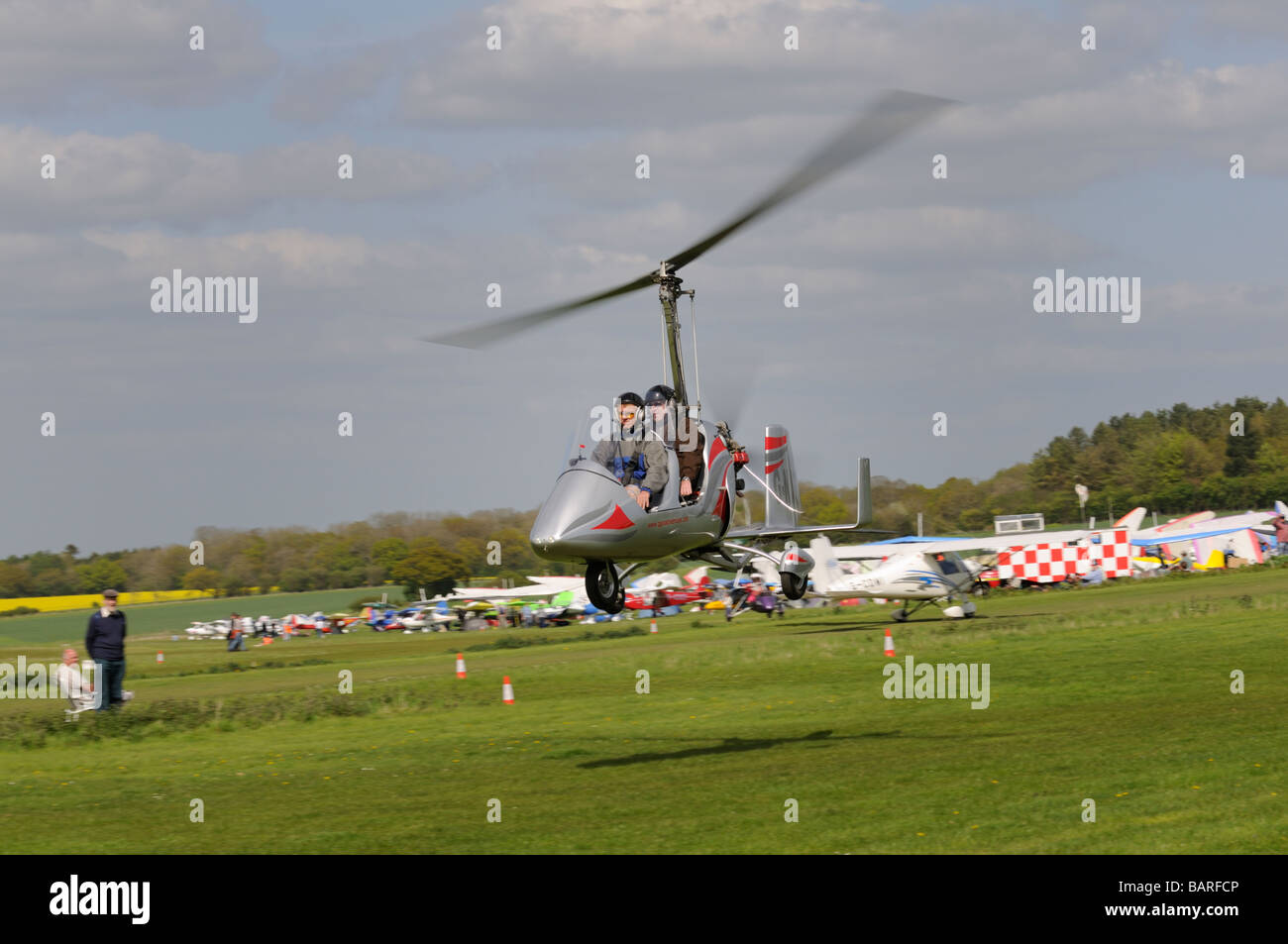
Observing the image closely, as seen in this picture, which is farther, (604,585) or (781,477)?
Result: (781,477)

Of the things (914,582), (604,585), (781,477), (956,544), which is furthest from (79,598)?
(604,585)

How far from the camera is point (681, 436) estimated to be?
14742mm

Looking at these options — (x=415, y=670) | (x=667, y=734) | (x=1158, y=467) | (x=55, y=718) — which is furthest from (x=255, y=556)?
(x=1158, y=467)

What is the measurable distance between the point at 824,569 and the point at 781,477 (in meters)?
24.2

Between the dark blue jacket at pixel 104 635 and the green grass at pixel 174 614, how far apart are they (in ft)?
187

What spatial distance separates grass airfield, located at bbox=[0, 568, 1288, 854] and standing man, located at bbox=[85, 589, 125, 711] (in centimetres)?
94

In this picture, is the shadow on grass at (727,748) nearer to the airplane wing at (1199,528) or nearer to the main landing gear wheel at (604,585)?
the main landing gear wheel at (604,585)

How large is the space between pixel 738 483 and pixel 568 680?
669 inches

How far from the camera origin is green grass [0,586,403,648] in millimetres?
83000

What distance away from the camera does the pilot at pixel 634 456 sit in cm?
1398

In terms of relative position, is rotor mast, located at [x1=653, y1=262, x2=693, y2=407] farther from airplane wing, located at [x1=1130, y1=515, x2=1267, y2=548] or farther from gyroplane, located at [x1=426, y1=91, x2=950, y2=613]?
airplane wing, located at [x1=1130, y1=515, x2=1267, y2=548]

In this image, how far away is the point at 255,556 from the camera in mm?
48469

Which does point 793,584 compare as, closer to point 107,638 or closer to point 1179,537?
point 107,638
